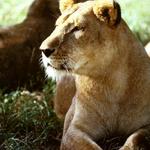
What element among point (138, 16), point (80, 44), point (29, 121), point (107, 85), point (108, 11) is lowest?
point (138, 16)

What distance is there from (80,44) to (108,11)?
37 cm

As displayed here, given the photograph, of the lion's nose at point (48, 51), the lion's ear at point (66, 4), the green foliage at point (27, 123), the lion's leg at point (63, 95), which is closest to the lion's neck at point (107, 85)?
the lion's nose at point (48, 51)

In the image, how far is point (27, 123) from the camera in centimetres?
720

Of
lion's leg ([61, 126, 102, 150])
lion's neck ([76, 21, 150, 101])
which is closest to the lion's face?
lion's neck ([76, 21, 150, 101])

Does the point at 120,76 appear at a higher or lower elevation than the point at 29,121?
higher

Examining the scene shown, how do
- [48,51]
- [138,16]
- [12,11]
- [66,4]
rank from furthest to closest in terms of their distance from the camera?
1. [12,11]
2. [138,16]
3. [66,4]
4. [48,51]

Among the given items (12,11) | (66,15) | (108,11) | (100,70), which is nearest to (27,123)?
(100,70)

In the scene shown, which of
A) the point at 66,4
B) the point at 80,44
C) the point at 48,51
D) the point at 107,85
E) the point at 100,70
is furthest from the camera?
the point at 66,4

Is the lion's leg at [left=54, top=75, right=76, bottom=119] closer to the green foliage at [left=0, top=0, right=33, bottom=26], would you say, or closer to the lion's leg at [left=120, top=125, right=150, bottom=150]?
the lion's leg at [left=120, top=125, right=150, bottom=150]

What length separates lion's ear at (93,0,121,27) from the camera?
19.6 feet

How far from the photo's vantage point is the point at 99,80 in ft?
20.1

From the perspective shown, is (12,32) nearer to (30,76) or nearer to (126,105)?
(30,76)

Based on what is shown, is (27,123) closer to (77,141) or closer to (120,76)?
(77,141)

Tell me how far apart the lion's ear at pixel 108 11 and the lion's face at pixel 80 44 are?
0.03 meters
